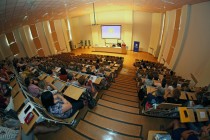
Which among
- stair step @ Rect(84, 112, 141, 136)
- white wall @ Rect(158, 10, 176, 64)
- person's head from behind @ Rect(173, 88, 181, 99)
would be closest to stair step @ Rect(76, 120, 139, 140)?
stair step @ Rect(84, 112, 141, 136)

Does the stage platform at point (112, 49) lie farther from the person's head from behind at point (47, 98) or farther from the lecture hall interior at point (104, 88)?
the person's head from behind at point (47, 98)

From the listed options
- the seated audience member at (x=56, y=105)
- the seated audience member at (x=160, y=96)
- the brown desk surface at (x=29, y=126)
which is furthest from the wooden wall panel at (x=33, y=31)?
the seated audience member at (x=160, y=96)

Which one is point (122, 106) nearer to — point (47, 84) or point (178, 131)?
point (178, 131)

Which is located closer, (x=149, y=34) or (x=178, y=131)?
(x=178, y=131)

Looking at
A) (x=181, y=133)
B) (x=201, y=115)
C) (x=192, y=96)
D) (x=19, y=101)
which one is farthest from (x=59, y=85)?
(x=192, y=96)

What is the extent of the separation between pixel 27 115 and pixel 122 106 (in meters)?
3.27

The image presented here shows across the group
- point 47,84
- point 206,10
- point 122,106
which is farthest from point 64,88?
point 206,10

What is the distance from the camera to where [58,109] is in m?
3.33

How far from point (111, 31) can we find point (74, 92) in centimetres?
1384

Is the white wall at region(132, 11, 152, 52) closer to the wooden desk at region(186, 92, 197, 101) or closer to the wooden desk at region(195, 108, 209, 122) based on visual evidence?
the wooden desk at region(186, 92, 197, 101)

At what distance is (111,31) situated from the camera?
54.2 ft

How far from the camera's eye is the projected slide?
637 inches

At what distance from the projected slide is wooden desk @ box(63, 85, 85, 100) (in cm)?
1338

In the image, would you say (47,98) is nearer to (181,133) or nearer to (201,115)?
(181,133)
